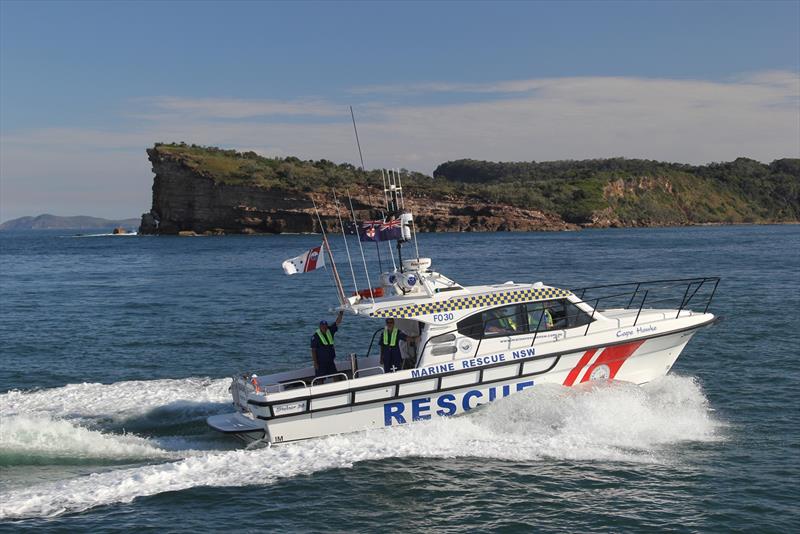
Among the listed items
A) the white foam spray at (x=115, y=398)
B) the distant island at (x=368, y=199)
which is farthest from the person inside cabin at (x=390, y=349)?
the distant island at (x=368, y=199)

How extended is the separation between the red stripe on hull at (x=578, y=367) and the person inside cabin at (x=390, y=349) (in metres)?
3.06

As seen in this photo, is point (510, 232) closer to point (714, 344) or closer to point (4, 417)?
point (714, 344)

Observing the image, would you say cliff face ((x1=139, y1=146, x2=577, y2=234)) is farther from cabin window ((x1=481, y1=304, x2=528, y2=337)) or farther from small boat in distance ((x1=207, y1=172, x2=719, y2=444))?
cabin window ((x1=481, y1=304, x2=528, y2=337))

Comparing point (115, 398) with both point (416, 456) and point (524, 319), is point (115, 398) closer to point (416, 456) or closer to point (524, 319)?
point (416, 456)

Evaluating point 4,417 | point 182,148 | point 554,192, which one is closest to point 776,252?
point 4,417

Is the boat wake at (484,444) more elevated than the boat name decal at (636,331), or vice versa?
the boat name decal at (636,331)

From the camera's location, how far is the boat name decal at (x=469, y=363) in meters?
14.0

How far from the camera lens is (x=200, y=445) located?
14.1 meters

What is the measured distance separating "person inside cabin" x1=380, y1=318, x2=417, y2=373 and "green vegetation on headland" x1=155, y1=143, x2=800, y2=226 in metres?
77.0

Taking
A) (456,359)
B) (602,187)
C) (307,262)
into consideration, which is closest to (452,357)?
(456,359)

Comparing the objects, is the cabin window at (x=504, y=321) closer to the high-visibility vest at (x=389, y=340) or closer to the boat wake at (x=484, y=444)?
the boat wake at (x=484, y=444)

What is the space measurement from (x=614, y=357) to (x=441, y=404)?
3.44 meters

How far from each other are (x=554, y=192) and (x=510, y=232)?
25.7 meters

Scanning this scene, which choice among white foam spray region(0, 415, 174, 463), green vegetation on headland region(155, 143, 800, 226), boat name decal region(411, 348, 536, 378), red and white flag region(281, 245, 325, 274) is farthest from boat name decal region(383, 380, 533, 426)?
green vegetation on headland region(155, 143, 800, 226)
